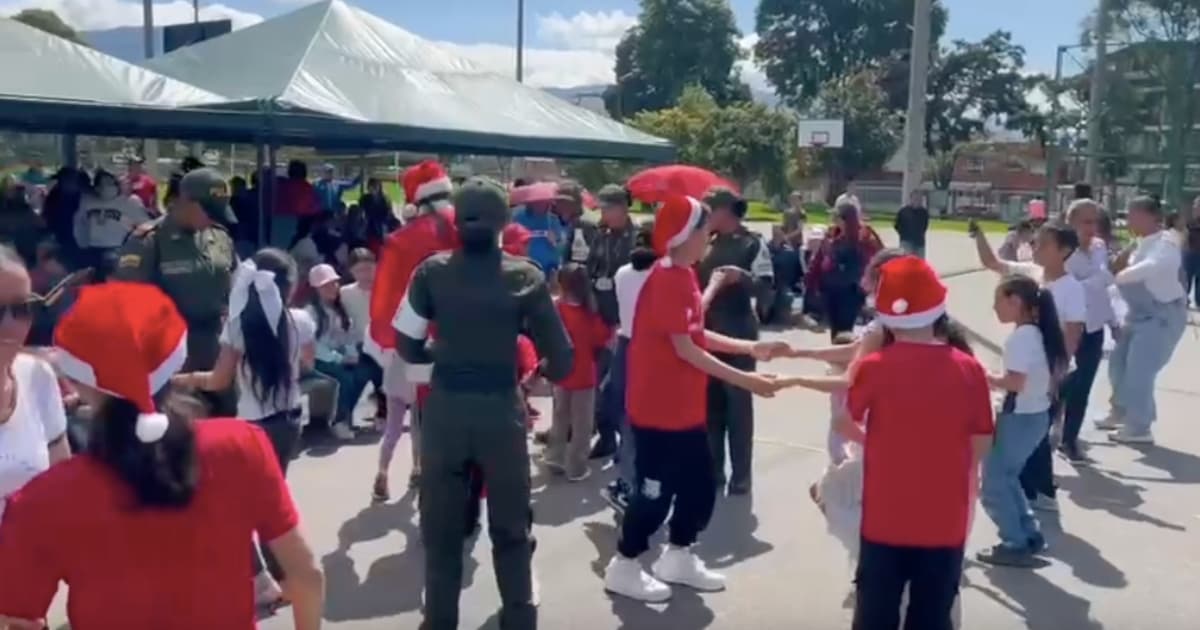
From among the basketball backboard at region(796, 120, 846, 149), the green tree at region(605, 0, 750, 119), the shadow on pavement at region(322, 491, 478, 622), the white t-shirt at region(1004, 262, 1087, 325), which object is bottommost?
the shadow on pavement at region(322, 491, 478, 622)

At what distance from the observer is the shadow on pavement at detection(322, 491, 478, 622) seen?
5.55 meters

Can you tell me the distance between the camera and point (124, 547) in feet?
7.75

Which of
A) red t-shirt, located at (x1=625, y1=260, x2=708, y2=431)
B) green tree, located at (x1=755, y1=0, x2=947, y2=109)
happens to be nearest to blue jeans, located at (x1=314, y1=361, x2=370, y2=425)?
red t-shirt, located at (x1=625, y1=260, x2=708, y2=431)

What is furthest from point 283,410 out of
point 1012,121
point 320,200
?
point 1012,121

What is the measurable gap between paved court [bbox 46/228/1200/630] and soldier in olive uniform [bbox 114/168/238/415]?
1261 millimetres

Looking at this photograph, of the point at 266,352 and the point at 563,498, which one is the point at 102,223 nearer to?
the point at 563,498

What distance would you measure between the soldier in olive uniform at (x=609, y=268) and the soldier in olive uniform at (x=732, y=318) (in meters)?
0.87

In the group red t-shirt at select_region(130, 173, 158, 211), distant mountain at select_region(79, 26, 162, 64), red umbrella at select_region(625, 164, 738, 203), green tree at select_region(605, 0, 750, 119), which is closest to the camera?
red umbrella at select_region(625, 164, 738, 203)

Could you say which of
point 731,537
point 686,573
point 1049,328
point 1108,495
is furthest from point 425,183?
point 1108,495

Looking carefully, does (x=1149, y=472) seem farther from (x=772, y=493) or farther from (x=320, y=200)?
(x=320, y=200)

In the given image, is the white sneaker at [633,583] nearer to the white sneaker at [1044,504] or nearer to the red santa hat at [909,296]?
the red santa hat at [909,296]

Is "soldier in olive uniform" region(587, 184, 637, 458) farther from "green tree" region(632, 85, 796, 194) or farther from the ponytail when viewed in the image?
"green tree" region(632, 85, 796, 194)

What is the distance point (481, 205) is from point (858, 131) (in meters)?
58.1

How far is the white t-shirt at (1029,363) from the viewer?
230 inches
